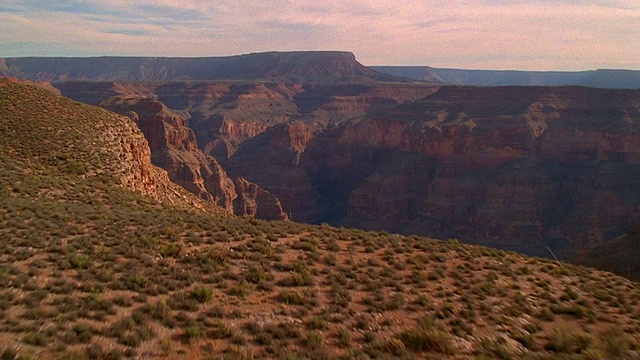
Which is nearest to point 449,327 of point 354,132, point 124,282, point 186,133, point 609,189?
point 124,282

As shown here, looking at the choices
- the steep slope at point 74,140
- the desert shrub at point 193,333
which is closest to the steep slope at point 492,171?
the steep slope at point 74,140

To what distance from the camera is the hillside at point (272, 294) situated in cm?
1012

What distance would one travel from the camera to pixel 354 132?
114562 millimetres

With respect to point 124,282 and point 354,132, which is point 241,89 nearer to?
point 354,132

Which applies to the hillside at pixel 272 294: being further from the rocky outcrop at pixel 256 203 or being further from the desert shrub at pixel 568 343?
the rocky outcrop at pixel 256 203

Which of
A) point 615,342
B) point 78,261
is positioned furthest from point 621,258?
point 78,261

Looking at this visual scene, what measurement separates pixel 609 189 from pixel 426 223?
2511cm

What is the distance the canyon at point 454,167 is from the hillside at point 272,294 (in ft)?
154

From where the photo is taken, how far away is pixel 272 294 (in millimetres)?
12992

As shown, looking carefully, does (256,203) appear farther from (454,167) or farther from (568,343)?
(568,343)

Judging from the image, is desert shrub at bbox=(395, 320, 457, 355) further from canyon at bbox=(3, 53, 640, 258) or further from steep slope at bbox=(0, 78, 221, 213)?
canyon at bbox=(3, 53, 640, 258)

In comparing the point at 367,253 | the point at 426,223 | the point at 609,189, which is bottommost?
the point at 426,223

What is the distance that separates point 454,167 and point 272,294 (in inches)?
3186

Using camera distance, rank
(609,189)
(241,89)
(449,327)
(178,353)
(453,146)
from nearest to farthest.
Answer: (178,353), (449,327), (609,189), (453,146), (241,89)
